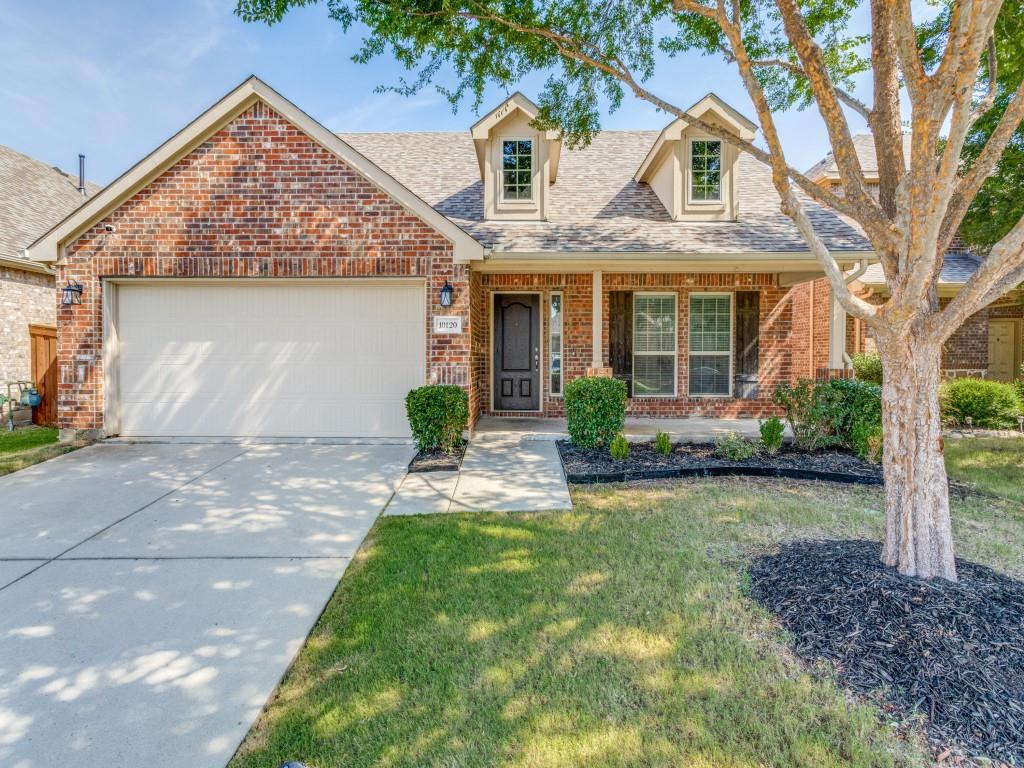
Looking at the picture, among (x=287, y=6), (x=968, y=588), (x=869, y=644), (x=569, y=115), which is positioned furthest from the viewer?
(x=569, y=115)

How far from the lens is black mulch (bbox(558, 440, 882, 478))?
607 centimetres

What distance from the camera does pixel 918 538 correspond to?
3166 millimetres

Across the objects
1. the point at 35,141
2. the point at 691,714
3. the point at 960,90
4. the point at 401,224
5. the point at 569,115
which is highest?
the point at 35,141

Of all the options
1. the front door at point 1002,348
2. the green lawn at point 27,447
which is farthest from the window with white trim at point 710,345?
the green lawn at point 27,447

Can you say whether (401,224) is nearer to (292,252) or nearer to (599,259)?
(292,252)

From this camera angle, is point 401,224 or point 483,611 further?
point 401,224

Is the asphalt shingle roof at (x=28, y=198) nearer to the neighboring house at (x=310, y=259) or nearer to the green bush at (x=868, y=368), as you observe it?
the neighboring house at (x=310, y=259)

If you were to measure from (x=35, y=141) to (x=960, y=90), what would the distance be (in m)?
22.3

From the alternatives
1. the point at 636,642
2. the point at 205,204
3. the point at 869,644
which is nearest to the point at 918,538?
the point at 869,644

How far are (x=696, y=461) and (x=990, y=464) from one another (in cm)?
387

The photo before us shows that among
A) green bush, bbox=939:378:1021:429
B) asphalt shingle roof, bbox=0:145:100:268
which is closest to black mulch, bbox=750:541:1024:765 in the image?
green bush, bbox=939:378:1021:429

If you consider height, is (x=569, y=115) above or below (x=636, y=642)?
above

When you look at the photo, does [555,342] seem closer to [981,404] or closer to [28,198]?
[981,404]

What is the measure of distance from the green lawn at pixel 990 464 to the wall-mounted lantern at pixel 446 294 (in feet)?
21.6
